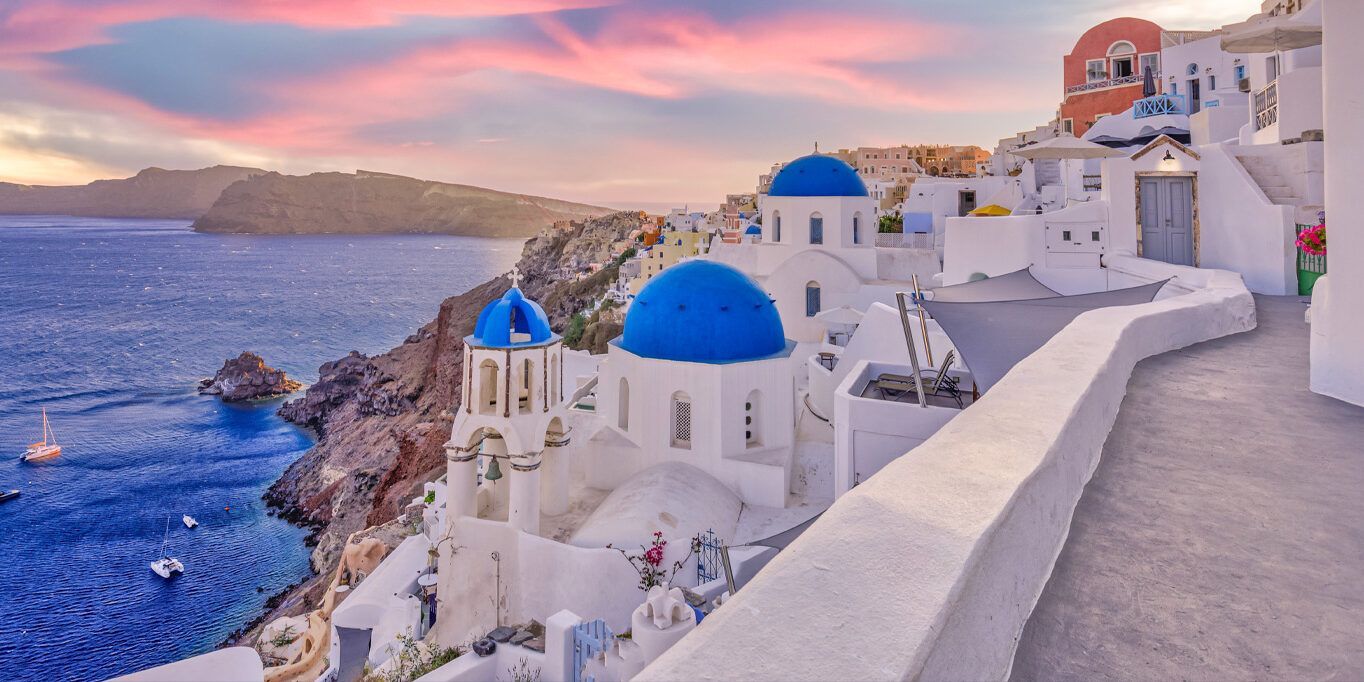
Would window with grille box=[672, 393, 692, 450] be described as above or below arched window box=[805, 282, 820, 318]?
below

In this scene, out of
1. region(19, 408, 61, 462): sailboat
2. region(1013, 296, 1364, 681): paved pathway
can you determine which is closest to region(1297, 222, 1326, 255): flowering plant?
region(1013, 296, 1364, 681): paved pathway

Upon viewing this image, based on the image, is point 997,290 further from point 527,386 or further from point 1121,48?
point 1121,48

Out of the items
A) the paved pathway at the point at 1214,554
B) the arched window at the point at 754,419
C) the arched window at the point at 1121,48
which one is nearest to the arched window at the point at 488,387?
the arched window at the point at 754,419

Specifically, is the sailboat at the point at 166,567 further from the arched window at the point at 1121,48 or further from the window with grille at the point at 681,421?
the arched window at the point at 1121,48

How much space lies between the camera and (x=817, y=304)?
2172cm

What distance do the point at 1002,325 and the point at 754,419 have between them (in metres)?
5.81

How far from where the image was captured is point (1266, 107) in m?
13.0

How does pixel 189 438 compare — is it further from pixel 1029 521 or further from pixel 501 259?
pixel 501 259

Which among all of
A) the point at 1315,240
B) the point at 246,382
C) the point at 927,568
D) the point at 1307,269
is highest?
the point at 1315,240

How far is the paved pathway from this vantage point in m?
1.92

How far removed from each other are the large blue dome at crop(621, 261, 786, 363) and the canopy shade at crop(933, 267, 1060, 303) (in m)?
3.32

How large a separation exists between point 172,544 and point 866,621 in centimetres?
3583

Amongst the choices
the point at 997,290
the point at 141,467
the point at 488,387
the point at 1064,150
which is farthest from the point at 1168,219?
the point at 141,467

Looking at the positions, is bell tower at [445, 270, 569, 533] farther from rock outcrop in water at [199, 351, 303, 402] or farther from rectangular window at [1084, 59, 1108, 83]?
rock outcrop in water at [199, 351, 303, 402]
